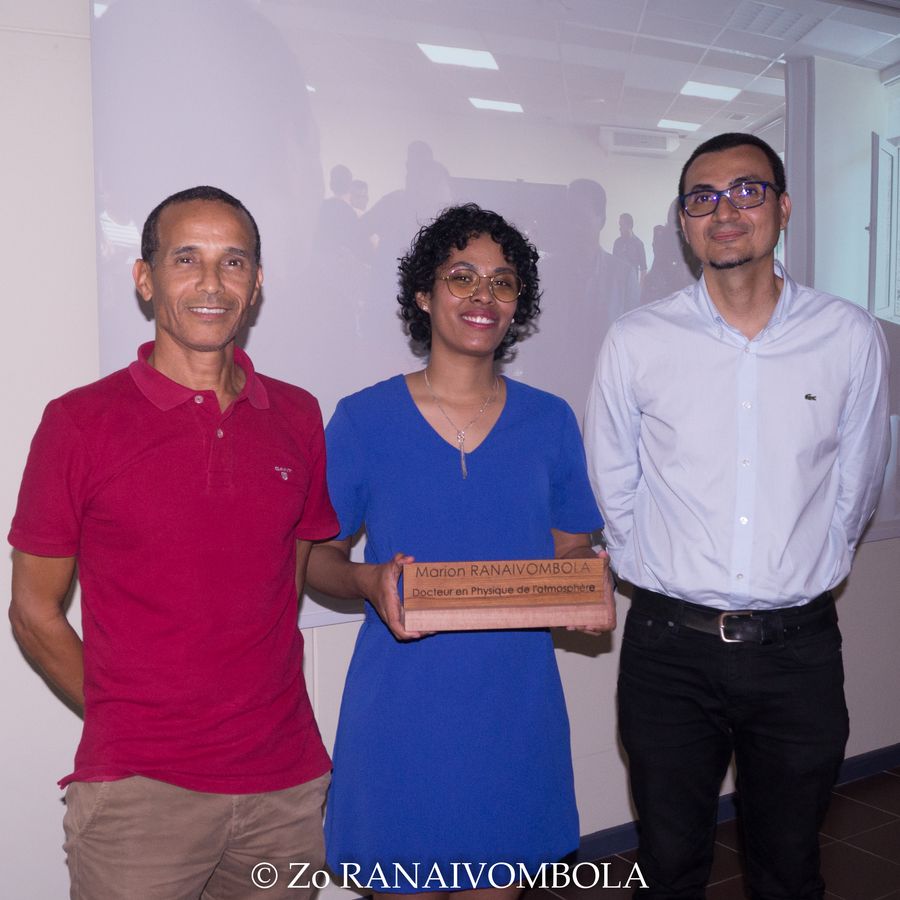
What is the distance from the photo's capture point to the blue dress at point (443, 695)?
2.03 meters

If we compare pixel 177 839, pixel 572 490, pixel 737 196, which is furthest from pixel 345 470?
pixel 737 196

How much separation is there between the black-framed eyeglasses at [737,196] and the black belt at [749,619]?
97 cm

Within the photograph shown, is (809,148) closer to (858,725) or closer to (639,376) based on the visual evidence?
(639,376)

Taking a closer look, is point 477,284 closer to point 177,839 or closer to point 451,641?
point 451,641

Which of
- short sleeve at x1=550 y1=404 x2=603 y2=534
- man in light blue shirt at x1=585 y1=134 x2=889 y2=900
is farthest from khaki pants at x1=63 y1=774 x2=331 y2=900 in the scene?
man in light blue shirt at x1=585 y1=134 x2=889 y2=900

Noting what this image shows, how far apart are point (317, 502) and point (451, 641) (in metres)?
0.42

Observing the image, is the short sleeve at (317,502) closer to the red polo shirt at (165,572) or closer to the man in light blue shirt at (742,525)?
the red polo shirt at (165,572)

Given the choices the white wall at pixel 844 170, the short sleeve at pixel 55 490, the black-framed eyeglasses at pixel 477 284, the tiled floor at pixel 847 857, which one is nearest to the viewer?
the short sleeve at pixel 55 490

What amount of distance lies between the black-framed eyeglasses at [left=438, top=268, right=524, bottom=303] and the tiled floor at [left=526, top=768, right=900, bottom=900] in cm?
216

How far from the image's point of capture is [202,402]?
1797 mm

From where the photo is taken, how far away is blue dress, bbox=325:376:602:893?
203 cm

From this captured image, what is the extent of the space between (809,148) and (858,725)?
2.46 metres

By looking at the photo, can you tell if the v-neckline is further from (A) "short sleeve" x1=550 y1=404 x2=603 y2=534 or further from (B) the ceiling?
(B) the ceiling

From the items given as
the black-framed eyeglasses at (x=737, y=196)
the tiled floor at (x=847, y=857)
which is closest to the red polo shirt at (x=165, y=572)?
the black-framed eyeglasses at (x=737, y=196)
